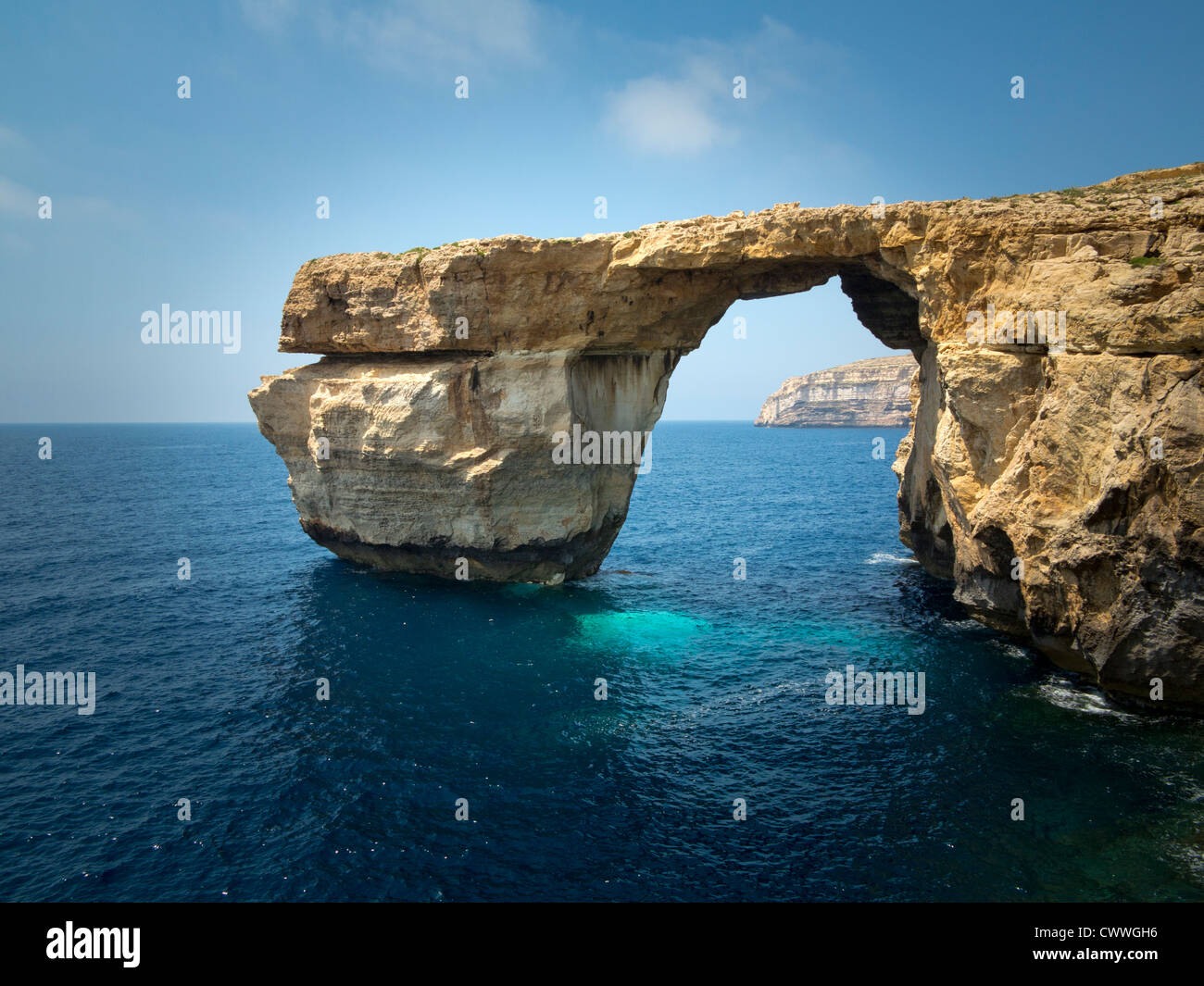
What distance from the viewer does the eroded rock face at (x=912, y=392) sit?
20531 mm

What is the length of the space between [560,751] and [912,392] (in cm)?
3044

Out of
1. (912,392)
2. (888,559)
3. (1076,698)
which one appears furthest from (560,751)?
(912,392)

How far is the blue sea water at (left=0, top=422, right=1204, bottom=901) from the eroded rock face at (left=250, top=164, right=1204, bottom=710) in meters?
2.98

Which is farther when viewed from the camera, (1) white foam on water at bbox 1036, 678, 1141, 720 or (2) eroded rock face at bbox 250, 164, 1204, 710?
(1) white foam on water at bbox 1036, 678, 1141, 720

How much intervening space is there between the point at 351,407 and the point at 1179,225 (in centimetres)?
3167

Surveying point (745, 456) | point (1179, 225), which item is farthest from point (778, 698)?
point (745, 456)

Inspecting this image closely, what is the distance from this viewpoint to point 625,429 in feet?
122

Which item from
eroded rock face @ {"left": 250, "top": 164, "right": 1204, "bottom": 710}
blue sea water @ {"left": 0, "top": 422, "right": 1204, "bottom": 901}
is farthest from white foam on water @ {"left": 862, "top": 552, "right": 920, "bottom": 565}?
blue sea water @ {"left": 0, "top": 422, "right": 1204, "bottom": 901}

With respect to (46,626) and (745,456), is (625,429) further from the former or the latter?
(745,456)

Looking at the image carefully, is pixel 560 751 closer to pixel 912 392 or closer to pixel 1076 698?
pixel 1076 698

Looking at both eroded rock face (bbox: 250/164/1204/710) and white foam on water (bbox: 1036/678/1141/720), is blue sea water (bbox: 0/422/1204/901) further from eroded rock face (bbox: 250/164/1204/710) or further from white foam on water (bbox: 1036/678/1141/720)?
eroded rock face (bbox: 250/164/1204/710)

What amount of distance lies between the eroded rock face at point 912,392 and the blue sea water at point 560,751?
298cm

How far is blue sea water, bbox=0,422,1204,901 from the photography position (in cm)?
1557
